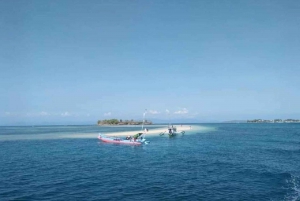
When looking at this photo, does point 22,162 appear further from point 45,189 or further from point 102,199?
point 102,199

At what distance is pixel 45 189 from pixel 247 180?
69.6 feet

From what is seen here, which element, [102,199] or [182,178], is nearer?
[102,199]

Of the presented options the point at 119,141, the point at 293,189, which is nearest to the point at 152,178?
the point at 293,189

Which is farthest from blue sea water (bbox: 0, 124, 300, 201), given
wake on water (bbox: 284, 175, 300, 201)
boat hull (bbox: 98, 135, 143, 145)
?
boat hull (bbox: 98, 135, 143, 145)

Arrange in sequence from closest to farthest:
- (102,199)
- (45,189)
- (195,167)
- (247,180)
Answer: (102,199) < (45,189) < (247,180) < (195,167)

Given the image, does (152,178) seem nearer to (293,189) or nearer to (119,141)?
(293,189)

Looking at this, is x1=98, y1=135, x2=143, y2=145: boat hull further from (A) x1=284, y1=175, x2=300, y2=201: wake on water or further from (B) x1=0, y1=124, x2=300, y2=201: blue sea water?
(A) x1=284, y1=175, x2=300, y2=201: wake on water

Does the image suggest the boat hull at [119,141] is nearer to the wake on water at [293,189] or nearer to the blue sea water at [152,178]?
the blue sea water at [152,178]

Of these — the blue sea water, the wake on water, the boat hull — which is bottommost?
the wake on water

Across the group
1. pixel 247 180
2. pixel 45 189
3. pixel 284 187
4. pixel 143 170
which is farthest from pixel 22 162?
pixel 284 187

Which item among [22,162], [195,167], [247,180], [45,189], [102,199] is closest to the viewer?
[102,199]

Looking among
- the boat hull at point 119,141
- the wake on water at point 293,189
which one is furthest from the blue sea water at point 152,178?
the boat hull at point 119,141

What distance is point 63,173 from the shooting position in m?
31.9

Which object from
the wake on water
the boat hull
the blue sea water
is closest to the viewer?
the wake on water
